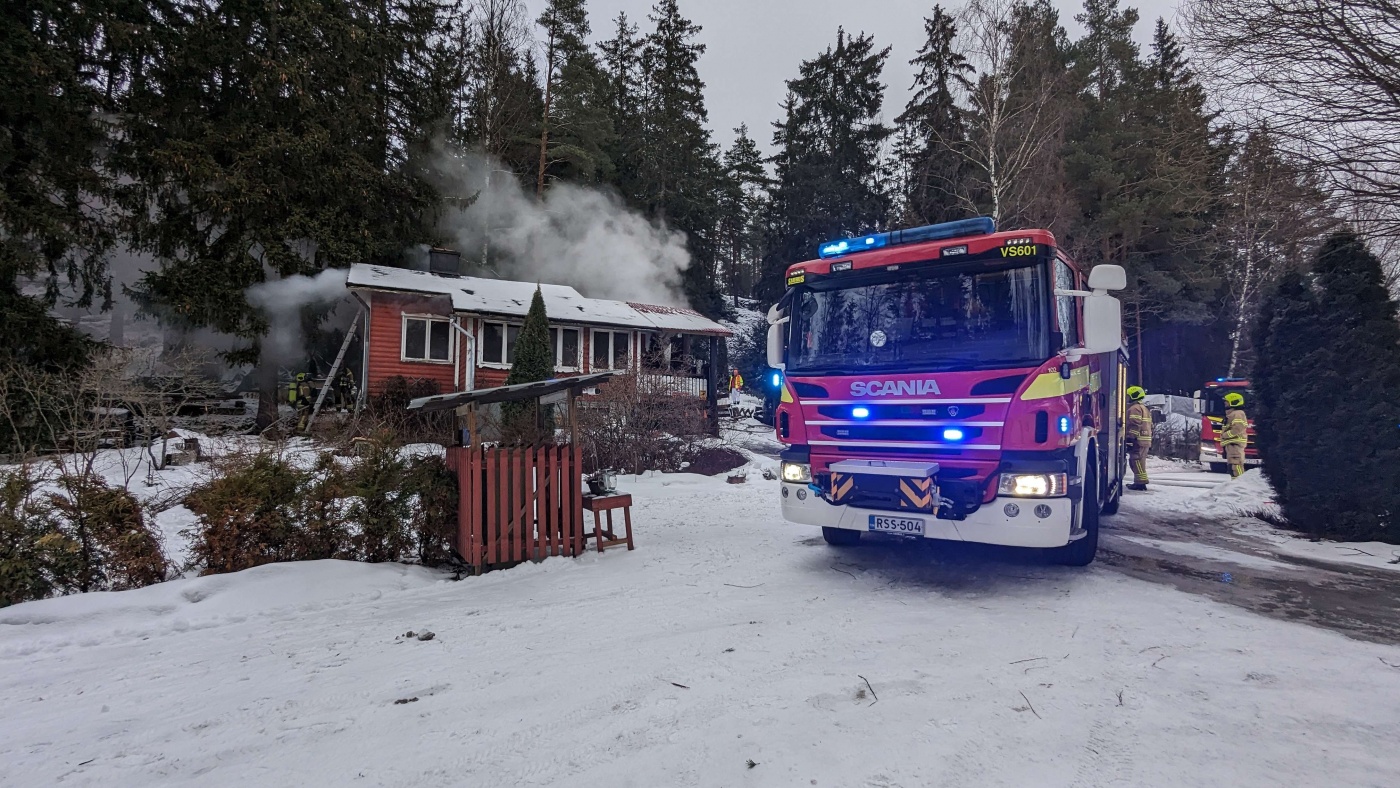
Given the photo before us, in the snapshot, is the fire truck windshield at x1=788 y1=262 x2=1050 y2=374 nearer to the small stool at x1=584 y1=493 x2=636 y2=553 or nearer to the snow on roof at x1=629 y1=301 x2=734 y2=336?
the small stool at x1=584 y1=493 x2=636 y2=553

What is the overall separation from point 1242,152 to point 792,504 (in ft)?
24.7

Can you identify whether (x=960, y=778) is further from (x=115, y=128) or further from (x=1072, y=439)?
(x=115, y=128)

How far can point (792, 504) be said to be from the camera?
17.4ft

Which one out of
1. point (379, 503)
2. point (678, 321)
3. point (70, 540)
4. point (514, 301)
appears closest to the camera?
point (70, 540)

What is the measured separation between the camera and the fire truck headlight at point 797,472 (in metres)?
5.27

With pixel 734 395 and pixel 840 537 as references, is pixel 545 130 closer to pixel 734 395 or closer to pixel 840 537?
pixel 734 395

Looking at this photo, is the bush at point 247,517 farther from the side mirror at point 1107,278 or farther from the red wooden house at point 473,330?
the red wooden house at point 473,330

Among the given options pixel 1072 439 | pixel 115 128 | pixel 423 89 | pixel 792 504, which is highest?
pixel 423 89

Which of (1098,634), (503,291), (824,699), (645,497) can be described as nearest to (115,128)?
(503,291)

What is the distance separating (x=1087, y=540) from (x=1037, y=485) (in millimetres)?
1652

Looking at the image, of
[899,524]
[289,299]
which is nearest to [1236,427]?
[899,524]

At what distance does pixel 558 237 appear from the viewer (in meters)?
28.1

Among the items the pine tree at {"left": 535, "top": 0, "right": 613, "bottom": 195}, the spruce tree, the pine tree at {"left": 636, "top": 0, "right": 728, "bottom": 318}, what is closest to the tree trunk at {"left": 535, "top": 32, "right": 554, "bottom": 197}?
the pine tree at {"left": 535, "top": 0, "right": 613, "bottom": 195}

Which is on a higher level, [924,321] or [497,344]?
[497,344]
